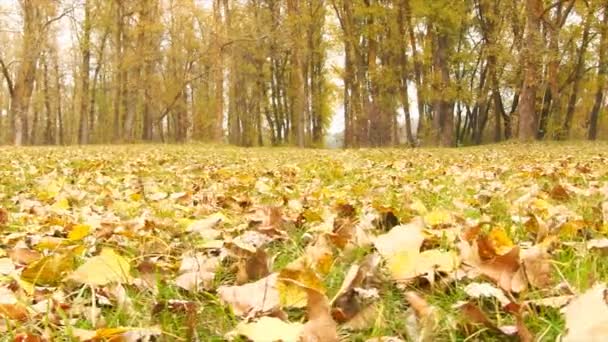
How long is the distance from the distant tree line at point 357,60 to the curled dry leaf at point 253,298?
19661mm

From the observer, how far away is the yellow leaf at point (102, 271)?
1603 millimetres

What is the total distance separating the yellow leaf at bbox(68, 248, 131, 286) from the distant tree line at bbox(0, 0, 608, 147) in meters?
19.6

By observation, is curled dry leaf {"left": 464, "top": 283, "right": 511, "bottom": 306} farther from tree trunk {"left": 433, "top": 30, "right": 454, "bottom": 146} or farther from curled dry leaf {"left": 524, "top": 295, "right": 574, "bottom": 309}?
tree trunk {"left": 433, "top": 30, "right": 454, "bottom": 146}

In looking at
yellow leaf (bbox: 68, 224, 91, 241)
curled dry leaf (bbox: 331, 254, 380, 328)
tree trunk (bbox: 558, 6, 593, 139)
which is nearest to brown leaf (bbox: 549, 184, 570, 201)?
curled dry leaf (bbox: 331, 254, 380, 328)

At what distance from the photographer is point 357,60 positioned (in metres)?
27.2

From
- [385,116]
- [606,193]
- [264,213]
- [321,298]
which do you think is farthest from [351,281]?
[385,116]

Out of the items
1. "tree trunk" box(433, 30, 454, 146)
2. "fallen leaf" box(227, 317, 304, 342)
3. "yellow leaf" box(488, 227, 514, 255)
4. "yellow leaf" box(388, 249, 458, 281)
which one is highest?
"tree trunk" box(433, 30, 454, 146)

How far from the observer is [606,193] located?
3.21m

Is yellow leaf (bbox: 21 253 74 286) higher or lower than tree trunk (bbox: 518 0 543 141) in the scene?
lower

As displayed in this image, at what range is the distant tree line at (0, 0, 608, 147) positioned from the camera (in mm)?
26203

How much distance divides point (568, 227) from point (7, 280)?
1713mm

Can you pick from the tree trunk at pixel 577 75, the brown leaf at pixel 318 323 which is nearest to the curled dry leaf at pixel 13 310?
the brown leaf at pixel 318 323

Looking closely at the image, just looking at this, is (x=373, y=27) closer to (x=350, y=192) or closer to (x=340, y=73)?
(x=340, y=73)

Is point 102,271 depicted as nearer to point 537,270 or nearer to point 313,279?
point 313,279
